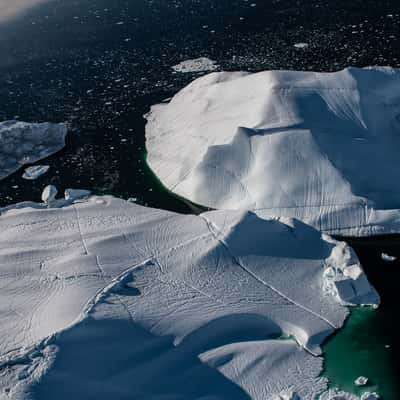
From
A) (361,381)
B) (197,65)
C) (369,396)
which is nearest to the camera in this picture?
(369,396)

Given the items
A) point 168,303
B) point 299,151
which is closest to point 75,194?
point 168,303

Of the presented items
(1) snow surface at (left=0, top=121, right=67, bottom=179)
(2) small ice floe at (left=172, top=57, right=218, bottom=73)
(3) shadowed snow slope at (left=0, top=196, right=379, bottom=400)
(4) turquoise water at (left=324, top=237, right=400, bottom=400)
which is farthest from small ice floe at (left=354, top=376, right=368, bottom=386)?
(2) small ice floe at (left=172, top=57, right=218, bottom=73)

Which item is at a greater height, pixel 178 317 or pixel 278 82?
pixel 278 82

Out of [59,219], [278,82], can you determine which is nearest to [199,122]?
[278,82]

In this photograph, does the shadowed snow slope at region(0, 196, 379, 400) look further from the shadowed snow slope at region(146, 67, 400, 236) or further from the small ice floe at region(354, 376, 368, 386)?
the shadowed snow slope at region(146, 67, 400, 236)

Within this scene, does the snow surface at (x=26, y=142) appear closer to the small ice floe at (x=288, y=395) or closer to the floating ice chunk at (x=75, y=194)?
the floating ice chunk at (x=75, y=194)

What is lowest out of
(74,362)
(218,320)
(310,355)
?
(310,355)

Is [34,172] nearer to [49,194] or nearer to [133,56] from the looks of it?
[49,194]

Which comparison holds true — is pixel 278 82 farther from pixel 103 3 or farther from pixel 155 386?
pixel 103 3
